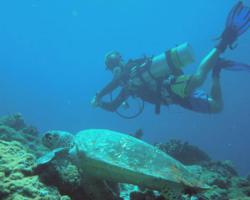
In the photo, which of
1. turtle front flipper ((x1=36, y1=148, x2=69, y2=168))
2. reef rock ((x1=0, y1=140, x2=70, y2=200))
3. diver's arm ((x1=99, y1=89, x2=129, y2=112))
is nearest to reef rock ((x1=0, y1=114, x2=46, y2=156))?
diver's arm ((x1=99, y1=89, x2=129, y2=112))

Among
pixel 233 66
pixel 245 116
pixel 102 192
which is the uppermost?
pixel 245 116

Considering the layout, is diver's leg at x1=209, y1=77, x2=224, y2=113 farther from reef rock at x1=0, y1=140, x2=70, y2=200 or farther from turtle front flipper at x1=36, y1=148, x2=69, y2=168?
reef rock at x1=0, y1=140, x2=70, y2=200

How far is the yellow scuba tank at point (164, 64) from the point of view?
24.7 feet

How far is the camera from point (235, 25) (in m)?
7.25

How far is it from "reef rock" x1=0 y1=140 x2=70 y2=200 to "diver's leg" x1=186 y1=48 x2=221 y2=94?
459 centimetres

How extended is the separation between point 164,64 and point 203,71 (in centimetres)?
100

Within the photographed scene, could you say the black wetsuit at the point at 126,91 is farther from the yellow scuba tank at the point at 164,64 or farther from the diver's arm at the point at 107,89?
the yellow scuba tank at the point at 164,64

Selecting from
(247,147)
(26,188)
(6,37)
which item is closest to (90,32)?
(6,37)

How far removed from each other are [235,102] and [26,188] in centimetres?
6099

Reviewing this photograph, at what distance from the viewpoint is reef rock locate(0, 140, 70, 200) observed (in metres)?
2.71

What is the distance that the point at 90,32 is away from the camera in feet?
275

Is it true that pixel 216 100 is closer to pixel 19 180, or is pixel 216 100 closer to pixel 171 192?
pixel 171 192

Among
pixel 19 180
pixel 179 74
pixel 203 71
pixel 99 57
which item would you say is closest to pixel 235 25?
pixel 203 71

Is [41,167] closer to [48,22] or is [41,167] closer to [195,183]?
[195,183]
